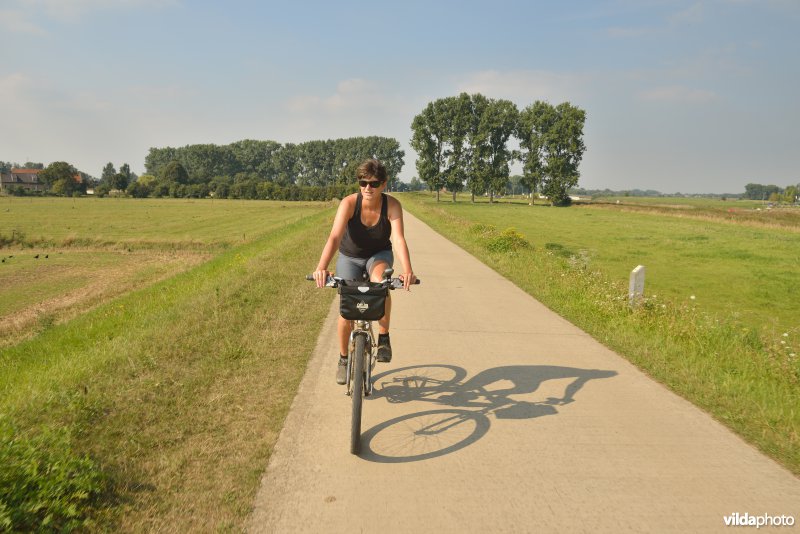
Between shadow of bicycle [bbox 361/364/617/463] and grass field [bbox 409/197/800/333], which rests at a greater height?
shadow of bicycle [bbox 361/364/617/463]

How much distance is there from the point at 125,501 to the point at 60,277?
19387mm

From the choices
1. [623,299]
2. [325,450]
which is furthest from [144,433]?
[623,299]

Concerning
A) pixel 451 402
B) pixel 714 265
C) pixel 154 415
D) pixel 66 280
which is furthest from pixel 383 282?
pixel 714 265

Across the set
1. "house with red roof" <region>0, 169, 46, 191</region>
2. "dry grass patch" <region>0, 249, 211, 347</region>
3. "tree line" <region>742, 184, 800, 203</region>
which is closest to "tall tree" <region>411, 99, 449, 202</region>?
"dry grass patch" <region>0, 249, 211, 347</region>

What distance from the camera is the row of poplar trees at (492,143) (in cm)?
7362

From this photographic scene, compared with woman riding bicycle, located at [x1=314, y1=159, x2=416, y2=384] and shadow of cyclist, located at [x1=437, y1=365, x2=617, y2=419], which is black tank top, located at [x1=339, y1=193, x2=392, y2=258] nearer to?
woman riding bicycle, located at [x1=314, y1=159, x2=416, y2=384]

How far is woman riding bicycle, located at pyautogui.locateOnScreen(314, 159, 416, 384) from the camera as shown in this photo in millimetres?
3719

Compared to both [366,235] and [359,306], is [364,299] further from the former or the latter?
[366,235]

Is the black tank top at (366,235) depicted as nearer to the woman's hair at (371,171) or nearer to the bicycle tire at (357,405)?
the woman's hair at (371,171)

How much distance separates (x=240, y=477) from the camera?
2922 millimetres

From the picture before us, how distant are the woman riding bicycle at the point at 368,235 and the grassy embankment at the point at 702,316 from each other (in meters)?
3.07

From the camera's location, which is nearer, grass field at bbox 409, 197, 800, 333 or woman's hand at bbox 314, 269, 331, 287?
woman's hand at bbox 314, 269, 331, 287

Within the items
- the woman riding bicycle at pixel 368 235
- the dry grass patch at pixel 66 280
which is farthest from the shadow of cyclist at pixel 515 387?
the dry grass patch at pixel 66 280

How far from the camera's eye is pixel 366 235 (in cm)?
385
